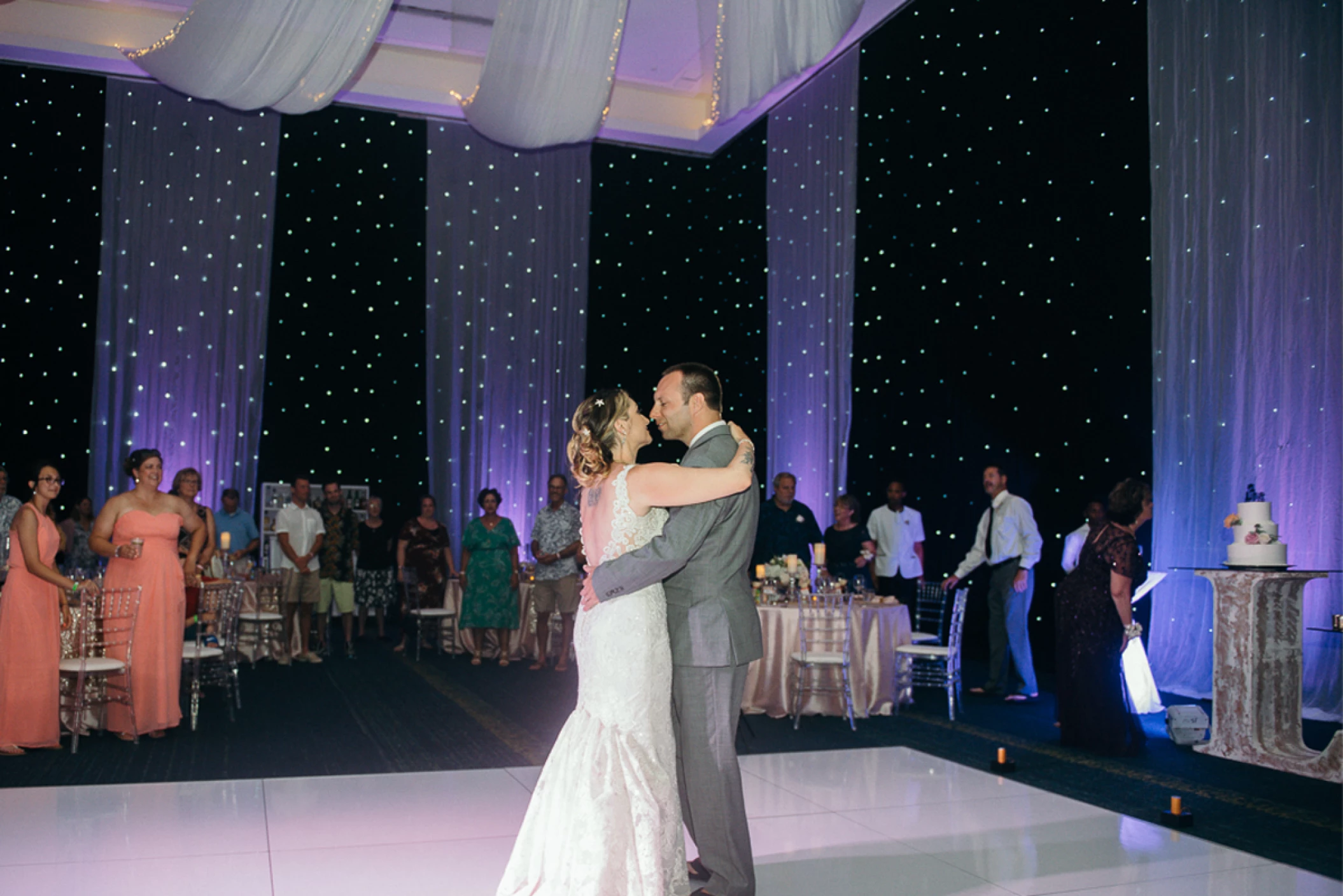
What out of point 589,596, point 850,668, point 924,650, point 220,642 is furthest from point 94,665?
point 924,650

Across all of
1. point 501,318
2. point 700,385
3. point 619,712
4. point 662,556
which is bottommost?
point 619,712

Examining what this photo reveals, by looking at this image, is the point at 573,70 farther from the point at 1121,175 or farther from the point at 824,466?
the point at 824,466

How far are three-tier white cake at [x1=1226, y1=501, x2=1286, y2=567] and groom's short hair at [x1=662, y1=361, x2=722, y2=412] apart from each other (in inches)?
160

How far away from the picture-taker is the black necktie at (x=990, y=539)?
26.1ft

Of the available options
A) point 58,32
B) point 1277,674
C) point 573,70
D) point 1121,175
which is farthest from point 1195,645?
point 58,32

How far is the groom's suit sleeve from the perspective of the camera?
3055 mm

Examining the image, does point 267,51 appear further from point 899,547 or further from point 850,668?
point 899,547

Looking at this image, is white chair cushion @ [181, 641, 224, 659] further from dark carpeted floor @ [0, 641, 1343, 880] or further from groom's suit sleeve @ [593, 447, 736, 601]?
groom's suit sleeve @ [593, 447, 736, 601]

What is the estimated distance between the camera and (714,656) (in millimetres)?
3160

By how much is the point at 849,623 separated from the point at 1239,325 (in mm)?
3273

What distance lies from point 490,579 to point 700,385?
6.78m

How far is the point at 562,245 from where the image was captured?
1323cm

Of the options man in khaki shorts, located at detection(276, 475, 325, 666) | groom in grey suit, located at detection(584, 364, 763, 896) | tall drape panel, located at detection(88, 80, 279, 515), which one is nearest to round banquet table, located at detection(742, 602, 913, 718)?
groom in grey suit, located at detection(584, 364, 763, 896)

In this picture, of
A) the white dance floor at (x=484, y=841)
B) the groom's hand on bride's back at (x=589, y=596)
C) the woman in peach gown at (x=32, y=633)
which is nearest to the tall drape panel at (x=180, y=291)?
the woman in peach gown at (x=32, y=633)
